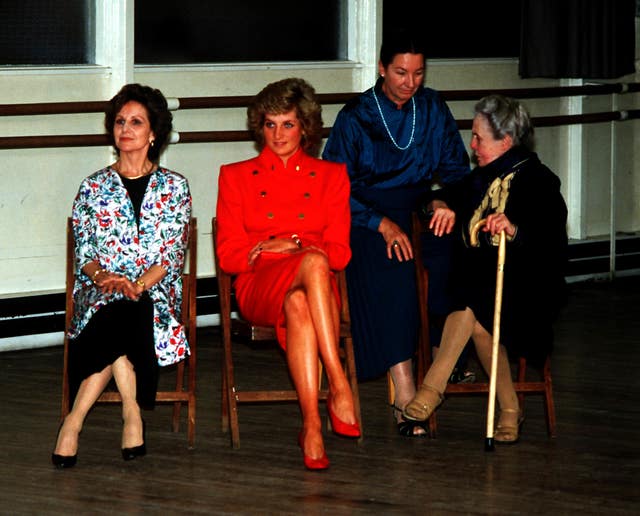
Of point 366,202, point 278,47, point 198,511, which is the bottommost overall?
point 198,511

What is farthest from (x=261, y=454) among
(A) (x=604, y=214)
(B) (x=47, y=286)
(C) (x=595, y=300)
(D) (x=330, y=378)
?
(A) (x=604, y=214)

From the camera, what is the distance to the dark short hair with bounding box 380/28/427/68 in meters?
5.11

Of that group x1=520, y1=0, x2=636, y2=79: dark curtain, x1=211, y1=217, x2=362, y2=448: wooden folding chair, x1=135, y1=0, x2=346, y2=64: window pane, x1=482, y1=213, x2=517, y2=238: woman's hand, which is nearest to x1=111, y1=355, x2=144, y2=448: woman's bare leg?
x1=211, y1=217, x2=362, y2=448: wooden folding chair

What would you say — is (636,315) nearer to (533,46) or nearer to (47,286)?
(533,46)

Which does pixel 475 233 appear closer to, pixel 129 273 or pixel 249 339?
pixel 249 339

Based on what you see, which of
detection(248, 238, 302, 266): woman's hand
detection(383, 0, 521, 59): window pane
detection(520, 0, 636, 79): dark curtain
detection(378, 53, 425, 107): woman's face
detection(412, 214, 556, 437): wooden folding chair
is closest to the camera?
detection(248, 238, 302, 266): woman's hand

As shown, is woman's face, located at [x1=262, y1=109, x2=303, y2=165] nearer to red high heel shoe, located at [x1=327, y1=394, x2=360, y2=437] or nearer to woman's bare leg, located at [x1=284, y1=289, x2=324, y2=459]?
woman's bare leg, located at [x1=284, y1=289, x2=324, y2=459]

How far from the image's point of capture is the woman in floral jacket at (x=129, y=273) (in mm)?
4691

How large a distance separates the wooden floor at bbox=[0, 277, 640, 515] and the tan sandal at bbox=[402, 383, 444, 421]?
97 mm

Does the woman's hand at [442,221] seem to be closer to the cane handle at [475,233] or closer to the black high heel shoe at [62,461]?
the cane handle at [475,233]

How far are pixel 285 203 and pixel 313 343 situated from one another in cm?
57

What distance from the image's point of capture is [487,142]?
4961 millimetres

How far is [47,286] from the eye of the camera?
6641 millimetres

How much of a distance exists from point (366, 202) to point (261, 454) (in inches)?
41.1
